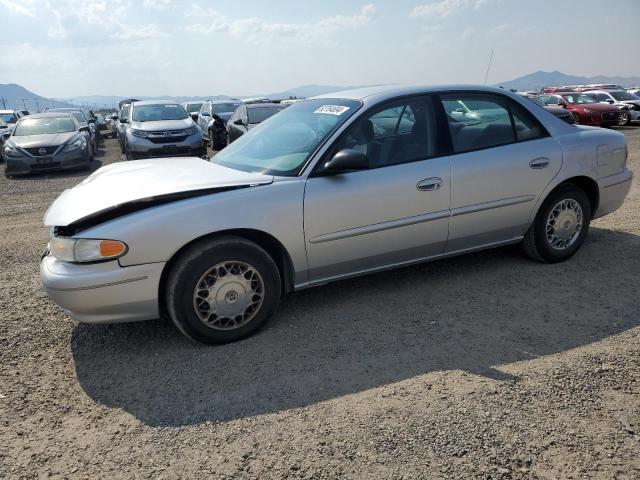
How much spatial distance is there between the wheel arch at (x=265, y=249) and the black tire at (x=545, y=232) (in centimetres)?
231

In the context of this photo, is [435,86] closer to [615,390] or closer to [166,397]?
[615,390]

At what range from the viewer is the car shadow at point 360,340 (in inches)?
113

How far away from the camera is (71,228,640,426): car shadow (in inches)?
113

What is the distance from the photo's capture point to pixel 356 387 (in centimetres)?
286

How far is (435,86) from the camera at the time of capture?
13.8 feet

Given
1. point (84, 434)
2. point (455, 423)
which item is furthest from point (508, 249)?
point (84, 434)

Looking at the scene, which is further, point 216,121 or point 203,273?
point 216,121

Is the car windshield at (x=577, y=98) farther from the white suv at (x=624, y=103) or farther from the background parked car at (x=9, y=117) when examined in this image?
the background parked car at (x=9, y=117)

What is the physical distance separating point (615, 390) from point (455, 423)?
37.8 inches

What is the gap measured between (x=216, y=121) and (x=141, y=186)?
12.9m

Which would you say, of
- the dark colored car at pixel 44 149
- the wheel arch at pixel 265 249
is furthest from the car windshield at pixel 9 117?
the wheel arch at pixel 265 249

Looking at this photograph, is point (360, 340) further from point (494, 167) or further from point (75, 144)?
point (75, 144)

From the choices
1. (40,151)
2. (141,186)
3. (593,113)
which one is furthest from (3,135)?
(593,113)

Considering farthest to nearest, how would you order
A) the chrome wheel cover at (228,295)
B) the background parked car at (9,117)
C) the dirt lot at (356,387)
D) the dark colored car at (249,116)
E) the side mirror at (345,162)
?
the background parked car at (9,117) < the dark colored car at (249,116) < the side mirror at (345,162) < the chrome wheel cover at (228,295) < the dirt lot at (356,387)
